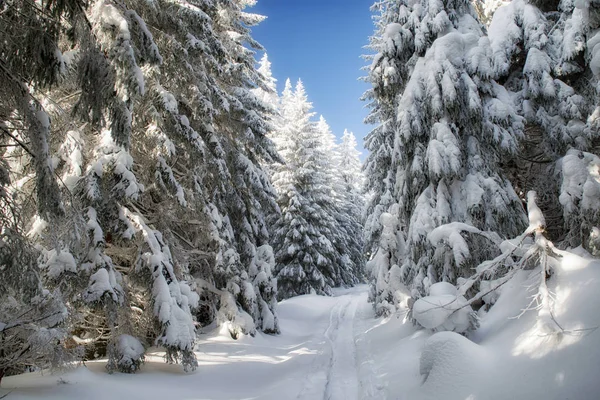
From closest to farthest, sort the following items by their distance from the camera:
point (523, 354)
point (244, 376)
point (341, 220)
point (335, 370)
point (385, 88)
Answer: point (523, 354)
point (244, 376)
point (335, 370)
point (385, 88)
point (341, 220)

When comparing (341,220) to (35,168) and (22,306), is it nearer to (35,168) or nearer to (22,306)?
(22,306)

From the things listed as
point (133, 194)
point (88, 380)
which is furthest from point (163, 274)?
point (88, 380)

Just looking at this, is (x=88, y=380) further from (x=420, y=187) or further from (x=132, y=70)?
(x=420, y=187)

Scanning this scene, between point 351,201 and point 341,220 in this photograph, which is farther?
point 351,201

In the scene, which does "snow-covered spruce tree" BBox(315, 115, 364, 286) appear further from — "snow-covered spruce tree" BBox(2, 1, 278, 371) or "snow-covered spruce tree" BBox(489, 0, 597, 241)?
"snow-covered spruce tree" BBox(489, 0, 597, 241)

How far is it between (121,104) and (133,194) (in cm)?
226

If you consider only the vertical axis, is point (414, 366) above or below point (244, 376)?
above

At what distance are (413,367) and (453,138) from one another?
5071 millimetres

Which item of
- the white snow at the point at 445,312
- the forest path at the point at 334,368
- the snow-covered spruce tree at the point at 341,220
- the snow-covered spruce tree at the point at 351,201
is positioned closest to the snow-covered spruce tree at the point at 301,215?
the snow-covered spruce tree at the point at 341,220

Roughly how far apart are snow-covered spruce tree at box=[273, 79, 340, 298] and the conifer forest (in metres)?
9.60

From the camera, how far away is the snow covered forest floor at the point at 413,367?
3.68 meters

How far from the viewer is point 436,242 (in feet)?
25.1

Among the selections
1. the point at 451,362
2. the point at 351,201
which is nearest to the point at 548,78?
the point at 451,362

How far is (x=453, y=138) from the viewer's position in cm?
830
